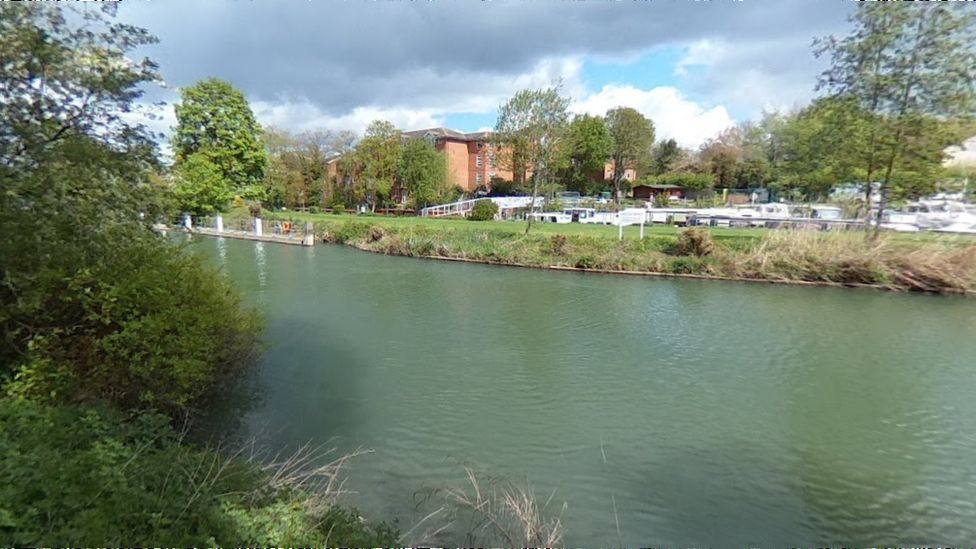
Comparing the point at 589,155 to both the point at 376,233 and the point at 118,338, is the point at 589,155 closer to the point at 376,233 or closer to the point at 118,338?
the point at 376,233

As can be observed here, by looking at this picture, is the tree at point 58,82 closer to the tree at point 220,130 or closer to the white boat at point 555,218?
the white boat at point 555,218

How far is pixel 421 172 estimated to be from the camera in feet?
152

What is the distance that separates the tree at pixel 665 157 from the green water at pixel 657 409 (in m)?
51.4

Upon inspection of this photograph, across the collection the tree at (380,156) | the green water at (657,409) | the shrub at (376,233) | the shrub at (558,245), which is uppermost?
the tree at (380,156)

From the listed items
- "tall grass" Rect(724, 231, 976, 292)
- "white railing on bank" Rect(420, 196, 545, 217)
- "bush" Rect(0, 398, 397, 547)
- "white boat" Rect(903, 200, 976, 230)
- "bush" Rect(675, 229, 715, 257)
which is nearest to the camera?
"bush" Rect(0, 398, 397, 547)

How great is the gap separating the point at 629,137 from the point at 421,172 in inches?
1115

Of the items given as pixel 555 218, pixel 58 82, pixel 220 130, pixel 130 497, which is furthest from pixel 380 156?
pixel 130 497

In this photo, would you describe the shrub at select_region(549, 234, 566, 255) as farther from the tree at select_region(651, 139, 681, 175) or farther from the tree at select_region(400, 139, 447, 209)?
the tree at select_region(651, 139, 681, 175)

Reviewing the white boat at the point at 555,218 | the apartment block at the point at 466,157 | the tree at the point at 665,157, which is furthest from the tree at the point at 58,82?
the tree at the point at 665,157

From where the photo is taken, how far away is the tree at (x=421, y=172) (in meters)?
46.3

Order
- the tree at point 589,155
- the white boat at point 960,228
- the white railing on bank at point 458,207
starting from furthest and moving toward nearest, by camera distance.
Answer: the tree at point 589,155, the white railing on bank at point 458,207, the white boat at point 960,228

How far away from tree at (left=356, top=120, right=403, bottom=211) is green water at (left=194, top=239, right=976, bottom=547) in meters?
34.2

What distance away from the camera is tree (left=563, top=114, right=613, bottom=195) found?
57.3m

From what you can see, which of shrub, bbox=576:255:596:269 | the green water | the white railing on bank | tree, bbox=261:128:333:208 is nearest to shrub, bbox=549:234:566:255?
shrub, bbox=576:255:596:269
